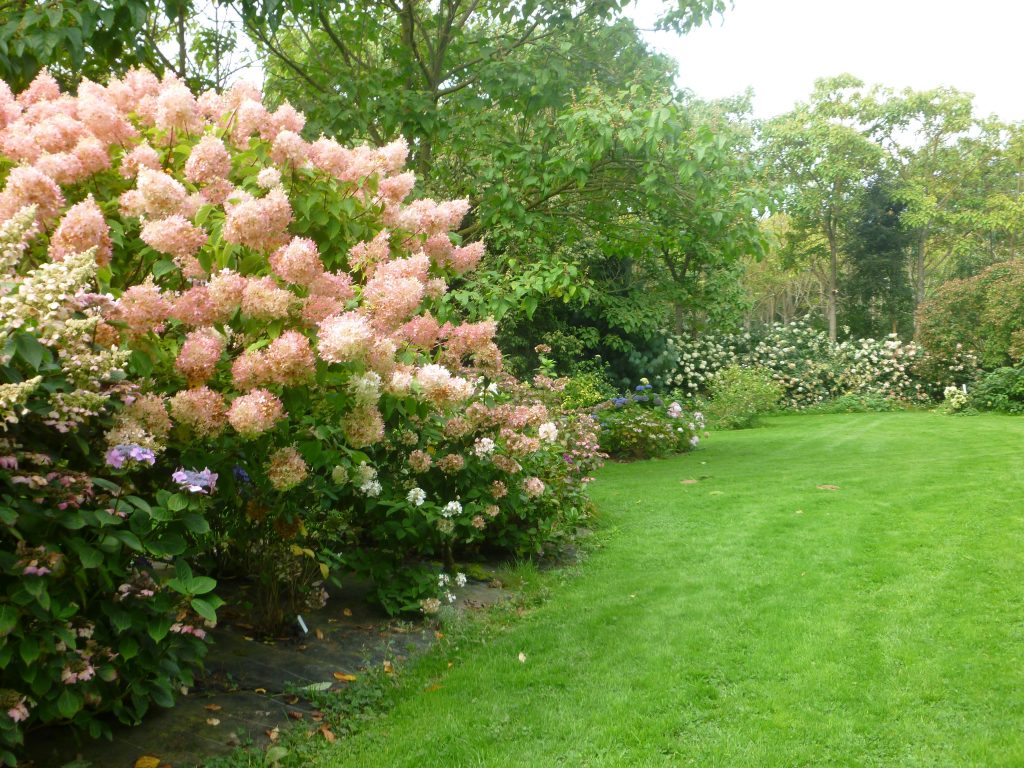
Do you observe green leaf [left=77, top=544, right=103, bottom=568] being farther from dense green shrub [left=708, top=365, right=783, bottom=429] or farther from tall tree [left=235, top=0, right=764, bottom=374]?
dense green shrub [left=708, top=365, right=783, bottom=429]

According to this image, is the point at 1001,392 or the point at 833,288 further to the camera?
the point at 833,288

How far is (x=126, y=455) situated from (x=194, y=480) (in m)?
0.25

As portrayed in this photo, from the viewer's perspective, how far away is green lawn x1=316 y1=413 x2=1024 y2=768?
3041 millimetres

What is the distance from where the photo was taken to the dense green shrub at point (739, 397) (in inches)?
607

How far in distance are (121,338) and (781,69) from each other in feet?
98.7

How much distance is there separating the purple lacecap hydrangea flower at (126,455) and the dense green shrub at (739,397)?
545 inches

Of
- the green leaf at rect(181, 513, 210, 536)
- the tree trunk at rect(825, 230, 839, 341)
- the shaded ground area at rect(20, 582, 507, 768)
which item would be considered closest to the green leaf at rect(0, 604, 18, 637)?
the green leaf at rect(181, 513, 210, 536)

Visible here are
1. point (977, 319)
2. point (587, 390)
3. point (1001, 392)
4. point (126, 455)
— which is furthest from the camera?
point (977, 319)

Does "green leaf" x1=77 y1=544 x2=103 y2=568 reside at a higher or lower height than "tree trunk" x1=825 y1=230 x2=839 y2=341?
lower

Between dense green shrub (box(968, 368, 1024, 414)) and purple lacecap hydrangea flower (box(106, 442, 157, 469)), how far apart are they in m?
17.3

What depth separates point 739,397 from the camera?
15.6 metres

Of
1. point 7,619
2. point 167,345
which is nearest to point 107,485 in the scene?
point 7,619

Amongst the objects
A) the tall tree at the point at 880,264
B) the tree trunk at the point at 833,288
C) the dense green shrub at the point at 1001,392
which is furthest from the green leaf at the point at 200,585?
the tall tree at the point at 880,264

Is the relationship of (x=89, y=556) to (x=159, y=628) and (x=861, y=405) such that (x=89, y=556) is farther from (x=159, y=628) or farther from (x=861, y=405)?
(x=861, y=405)
